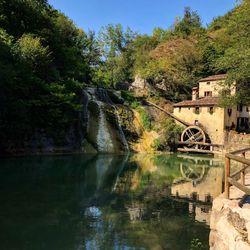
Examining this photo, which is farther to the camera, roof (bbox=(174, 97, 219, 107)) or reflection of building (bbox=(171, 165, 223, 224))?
roof (bbox=(174, 97, 219, 107))

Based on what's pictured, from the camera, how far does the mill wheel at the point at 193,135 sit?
129ft

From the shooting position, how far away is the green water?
9.04 meters

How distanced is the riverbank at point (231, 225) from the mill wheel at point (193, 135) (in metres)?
31.5

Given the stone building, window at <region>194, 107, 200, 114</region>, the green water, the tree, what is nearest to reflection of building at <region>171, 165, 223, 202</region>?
the green water

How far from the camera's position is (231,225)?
6.48 meters

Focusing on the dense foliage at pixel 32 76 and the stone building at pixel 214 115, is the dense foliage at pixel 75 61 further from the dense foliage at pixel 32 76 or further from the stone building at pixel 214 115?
the stone building at pixel 214 115

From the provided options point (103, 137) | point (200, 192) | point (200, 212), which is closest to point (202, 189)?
point (200, 192)

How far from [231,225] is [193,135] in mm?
33697

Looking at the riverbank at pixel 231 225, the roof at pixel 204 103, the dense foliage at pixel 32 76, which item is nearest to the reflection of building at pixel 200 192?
the riverbank at pixel 231 225

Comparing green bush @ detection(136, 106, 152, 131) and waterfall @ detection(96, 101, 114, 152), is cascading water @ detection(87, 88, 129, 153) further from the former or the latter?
green bush @ detection(136, 106, 152, 131)

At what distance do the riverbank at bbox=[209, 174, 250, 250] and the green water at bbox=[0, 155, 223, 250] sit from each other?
162 cm

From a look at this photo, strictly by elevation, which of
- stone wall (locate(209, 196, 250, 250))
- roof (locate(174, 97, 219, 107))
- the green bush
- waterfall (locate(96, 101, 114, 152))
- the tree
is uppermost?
the tree

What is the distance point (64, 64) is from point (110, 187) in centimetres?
2979

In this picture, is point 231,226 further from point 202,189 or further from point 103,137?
A: point 103,137
